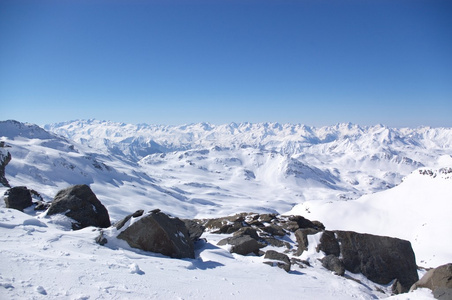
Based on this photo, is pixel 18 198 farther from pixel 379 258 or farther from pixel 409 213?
pixel 409 213

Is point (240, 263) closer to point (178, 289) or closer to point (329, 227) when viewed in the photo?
point (178, 289)

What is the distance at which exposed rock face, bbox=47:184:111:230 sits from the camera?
55.5ft

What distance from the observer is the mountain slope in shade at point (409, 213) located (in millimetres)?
39938

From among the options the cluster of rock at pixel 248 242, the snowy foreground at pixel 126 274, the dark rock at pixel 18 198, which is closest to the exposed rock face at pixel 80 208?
the cluster of rock at pixel 248 242

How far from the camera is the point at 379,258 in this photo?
1688cm

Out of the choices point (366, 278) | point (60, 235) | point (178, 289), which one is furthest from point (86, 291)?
point (366, 278)

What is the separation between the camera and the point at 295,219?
3002cm

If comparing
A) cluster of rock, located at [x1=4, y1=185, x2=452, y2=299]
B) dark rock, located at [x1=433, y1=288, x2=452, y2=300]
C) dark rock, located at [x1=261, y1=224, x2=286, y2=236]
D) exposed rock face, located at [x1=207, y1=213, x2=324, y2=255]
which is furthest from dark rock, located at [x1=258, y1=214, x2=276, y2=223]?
dark rock, located at [x1=433, y1=288, x2=452, y2=300]

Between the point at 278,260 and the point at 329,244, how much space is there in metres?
4.96

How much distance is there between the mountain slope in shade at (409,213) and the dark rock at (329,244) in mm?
25517

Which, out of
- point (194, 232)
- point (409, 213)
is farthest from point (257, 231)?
point (409, 213)

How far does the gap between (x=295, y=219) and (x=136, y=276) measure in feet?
77.8

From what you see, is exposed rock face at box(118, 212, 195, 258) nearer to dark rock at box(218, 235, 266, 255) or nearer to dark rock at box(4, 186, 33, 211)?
dark rock at box(218, 235, 266, 255)

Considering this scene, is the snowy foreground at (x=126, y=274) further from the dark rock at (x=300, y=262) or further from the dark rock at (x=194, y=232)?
the dark rock at (x=194, y=232)
